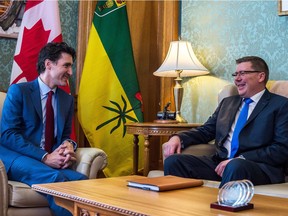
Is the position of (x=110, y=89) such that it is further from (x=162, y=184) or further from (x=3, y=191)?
(x=162, y=184)

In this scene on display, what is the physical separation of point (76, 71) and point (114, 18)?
1.84ft

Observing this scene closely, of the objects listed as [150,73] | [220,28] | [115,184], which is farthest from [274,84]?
[150,73]

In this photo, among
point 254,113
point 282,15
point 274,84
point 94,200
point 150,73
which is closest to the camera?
point 94,200

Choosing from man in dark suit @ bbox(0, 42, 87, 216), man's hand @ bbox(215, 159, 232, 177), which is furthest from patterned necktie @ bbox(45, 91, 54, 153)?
man's hand @ bbox(215, 159, 232, 177)

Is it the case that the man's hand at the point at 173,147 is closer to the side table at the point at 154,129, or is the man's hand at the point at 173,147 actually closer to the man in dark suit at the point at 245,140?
the man in dark suit at the point at 245,140

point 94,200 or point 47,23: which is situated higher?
point 47,23

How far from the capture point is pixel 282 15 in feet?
10.6

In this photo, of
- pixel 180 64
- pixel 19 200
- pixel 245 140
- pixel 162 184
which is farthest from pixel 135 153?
pixel 162 184

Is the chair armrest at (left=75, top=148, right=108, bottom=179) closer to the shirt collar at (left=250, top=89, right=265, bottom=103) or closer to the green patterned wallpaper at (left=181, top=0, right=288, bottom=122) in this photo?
the shirt collar at (left=250, top=89, right=265, bottom=103)

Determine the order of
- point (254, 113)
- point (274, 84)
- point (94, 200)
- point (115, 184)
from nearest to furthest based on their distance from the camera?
point (94, 200) < point (115, 184) < point (254, 113) < point (274, 84)

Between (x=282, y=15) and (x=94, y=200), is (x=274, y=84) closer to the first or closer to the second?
(x=282, y=15)

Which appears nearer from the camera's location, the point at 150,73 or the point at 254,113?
the point at 254,113

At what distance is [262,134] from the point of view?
8.27 feet

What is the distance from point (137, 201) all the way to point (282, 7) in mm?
2154
